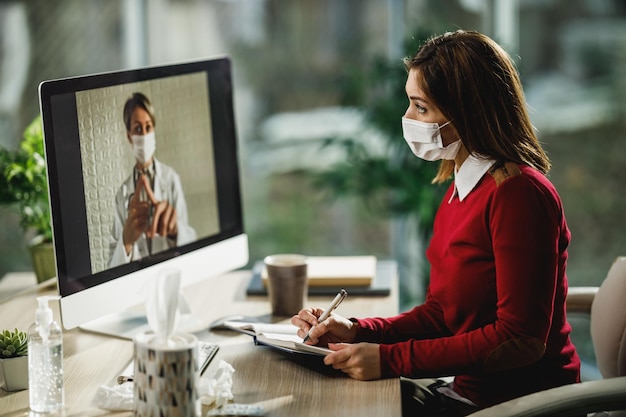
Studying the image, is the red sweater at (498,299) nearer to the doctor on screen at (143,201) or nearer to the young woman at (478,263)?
the young woman at (478,263)

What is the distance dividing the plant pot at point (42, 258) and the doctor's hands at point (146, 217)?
38cm

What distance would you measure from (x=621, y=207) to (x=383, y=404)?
207 centimetres

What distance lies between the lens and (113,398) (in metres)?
1.38

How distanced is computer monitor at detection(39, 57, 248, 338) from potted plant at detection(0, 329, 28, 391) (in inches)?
4.3

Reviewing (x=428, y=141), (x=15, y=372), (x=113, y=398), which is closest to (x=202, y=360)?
(x=113, y=398)

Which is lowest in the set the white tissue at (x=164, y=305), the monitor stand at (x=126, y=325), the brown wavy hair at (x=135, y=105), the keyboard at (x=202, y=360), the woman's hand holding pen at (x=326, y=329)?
the monitor stand at (x=126, y=325)

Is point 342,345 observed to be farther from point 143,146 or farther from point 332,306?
point 143,146

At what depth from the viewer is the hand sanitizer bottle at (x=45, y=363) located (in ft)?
4.47

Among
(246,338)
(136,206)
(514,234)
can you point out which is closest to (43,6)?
(136,206)

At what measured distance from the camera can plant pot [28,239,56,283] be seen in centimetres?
203

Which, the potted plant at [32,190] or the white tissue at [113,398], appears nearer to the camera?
the white tissue at [113,398]

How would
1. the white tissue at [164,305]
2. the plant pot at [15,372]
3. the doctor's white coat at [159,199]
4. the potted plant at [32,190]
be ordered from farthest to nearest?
the potted plant at [32,190] < the doctor's white coat at [159,199] < the plant pot at [15,372] < the white tissue at [164,305]

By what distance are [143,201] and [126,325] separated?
27 centimetres

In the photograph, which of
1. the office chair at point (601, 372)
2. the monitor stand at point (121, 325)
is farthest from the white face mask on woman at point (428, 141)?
the monitor stand at point (121, 325)
